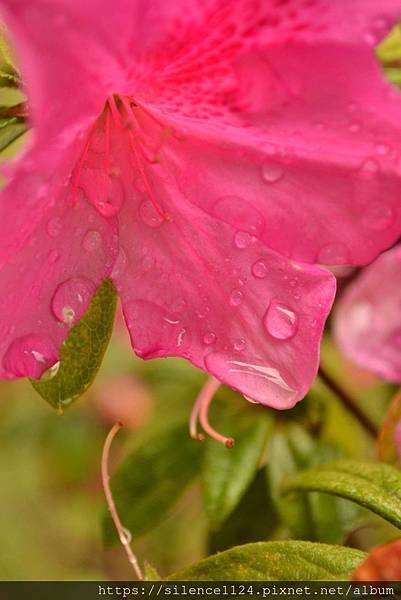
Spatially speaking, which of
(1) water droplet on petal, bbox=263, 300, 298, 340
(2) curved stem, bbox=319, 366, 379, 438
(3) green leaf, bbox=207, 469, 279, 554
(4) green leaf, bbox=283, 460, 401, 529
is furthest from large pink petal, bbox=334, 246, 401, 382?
(1) water droplet on petal, bbox=263, 300, 298, 340

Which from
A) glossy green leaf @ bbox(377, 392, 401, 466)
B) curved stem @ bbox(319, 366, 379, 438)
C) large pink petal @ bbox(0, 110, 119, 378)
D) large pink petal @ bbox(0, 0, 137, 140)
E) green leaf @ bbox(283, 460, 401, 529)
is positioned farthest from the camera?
curved stem @ bbox(319, 366, 379, 438)

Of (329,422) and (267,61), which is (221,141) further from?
(329,422)

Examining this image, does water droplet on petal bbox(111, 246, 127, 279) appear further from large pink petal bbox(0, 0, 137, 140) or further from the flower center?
large pink petal bbox(0, 0, 137, 140)

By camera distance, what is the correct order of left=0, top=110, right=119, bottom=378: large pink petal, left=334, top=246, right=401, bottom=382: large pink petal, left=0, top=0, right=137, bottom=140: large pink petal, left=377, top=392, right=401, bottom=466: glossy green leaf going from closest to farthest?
left=0, top=0, right=137, bottom=140: large pink petal → left=0, top=110, right=119, bottom=378: large pink petal → left=377, top=392, right=401, bottom=466: glossy green leaf → left=334, top=246, right=401, bottom=382: large pink petal

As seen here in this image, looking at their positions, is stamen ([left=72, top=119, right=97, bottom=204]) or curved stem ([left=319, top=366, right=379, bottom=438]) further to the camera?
curved stem ([left=319, top=366, right=379, bottom=438])

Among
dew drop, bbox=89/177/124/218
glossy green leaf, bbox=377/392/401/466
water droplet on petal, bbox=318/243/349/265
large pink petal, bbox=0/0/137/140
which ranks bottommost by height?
glossy green leaf, bbox=377/392/401/466

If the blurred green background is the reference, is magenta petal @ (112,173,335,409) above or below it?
above
